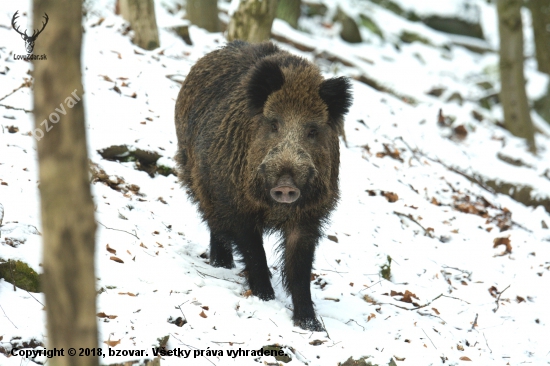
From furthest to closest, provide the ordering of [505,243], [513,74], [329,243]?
[513,74]
[505,243]
[329,243]

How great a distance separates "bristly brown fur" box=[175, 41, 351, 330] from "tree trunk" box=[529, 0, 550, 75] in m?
12.0

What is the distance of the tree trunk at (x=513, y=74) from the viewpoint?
40.0ft

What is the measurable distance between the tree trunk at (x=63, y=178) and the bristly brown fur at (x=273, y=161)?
2.22m

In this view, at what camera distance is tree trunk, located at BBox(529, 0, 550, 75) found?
14891 mm

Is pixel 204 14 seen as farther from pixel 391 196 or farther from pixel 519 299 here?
pixel 519 299

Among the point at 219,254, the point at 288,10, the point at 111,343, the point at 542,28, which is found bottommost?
the point at 219,254

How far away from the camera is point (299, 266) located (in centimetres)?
476

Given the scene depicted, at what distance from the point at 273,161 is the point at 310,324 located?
1275mm

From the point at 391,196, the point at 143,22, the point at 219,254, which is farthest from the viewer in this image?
the point at 143,22

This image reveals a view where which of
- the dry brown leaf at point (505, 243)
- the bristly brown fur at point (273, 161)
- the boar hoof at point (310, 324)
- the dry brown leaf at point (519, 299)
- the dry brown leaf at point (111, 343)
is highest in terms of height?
the bristly brown fur at point (273, 161)

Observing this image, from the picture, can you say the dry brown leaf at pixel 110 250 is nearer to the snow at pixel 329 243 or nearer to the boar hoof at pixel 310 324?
the snow at pixel 329 243

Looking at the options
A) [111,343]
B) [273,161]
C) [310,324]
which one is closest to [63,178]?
[111,343]

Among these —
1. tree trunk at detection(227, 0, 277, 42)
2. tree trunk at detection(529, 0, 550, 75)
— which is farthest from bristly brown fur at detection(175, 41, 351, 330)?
tree trunk at detection(529, 0, 550, 75)

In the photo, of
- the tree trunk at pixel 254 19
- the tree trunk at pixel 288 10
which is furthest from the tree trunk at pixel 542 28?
the tree trunk at pixel 254 19
